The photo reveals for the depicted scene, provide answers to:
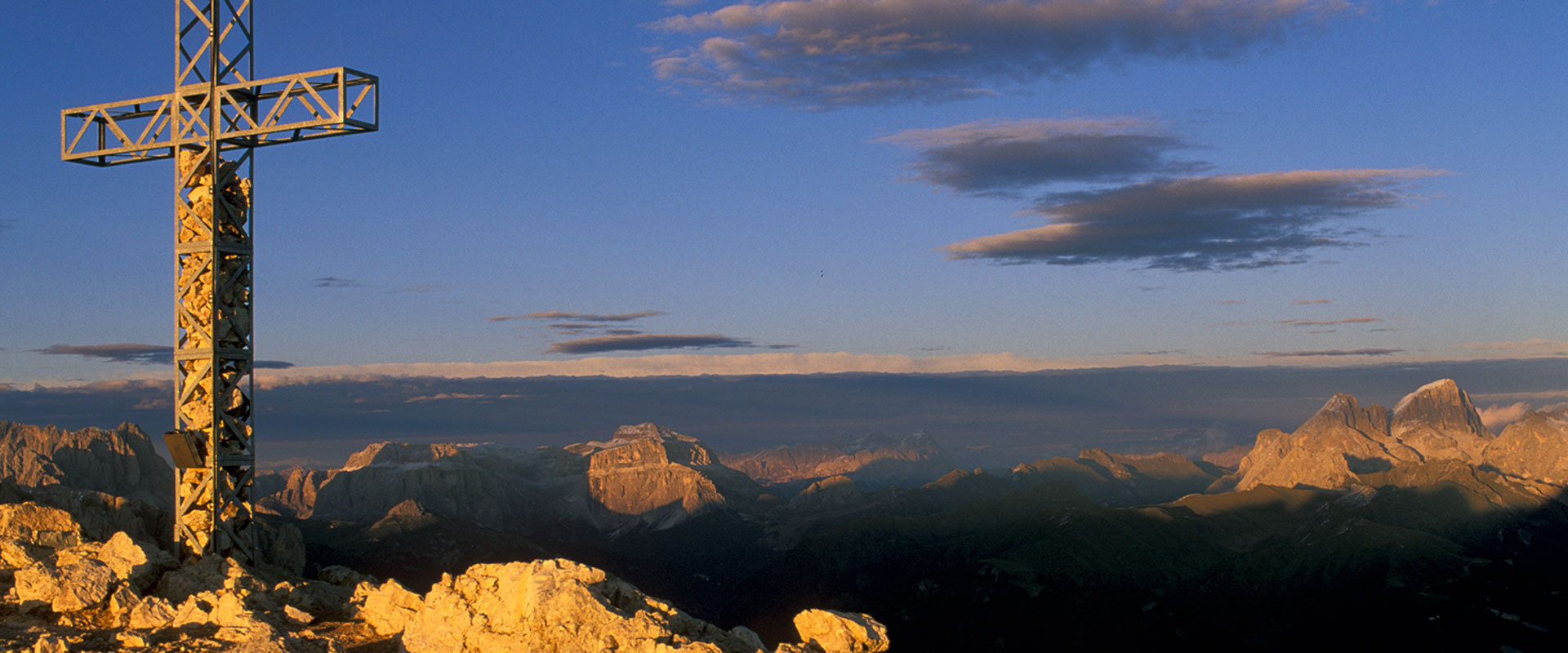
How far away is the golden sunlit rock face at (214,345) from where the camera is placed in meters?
33.8

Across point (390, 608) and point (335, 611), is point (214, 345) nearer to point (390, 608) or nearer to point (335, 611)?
point (335, 611)

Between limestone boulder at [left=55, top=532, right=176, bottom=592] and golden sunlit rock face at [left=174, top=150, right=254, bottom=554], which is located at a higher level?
golden sunlit rock face at [left=174, top=150, right=254, bottom=554]

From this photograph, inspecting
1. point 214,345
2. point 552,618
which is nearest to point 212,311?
point 214,345

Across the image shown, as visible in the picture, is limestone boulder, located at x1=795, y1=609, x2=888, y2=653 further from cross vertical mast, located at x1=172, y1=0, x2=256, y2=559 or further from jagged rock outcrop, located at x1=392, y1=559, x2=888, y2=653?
cross vertical mast, located at x1=172, y1=0, x2=256, y2=559

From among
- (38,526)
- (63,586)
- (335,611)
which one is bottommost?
(335,611)

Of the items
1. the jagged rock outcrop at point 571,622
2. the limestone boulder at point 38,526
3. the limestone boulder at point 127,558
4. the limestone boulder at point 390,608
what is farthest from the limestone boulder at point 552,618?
the limestone boulder at point 38,526

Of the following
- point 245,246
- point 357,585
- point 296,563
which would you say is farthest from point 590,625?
point 296,563

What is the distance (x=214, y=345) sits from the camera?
110 ft

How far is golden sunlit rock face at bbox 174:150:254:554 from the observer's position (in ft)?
111

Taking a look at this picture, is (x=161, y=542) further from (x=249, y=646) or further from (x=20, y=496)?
(x=249, y=646)

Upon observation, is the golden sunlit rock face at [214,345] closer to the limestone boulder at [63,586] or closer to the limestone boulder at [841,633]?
the limestone boulder at [63,586]

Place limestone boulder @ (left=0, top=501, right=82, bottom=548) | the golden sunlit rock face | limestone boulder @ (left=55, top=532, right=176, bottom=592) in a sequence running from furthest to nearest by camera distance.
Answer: the golden sunlit rock face → limestone boulder @ (left=0, top=501, right=82, bottom=548) → limestone boulder @ (left=55, top=532, right=176, bottom=592)

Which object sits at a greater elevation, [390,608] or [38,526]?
[38,526]

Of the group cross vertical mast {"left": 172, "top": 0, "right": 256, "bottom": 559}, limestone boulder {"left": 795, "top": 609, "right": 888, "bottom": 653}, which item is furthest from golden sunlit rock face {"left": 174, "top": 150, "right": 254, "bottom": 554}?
limestone boulder {"left": 795, "top": 609, "right": 888, "bottom": 653}
